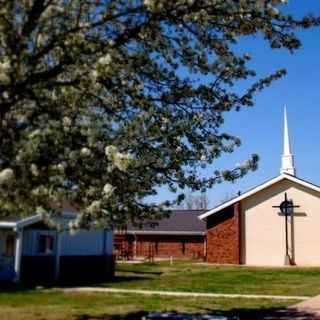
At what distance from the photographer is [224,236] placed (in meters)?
45.8

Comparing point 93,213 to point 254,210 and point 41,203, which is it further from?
point 254,210

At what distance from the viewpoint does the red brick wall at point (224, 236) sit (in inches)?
1778

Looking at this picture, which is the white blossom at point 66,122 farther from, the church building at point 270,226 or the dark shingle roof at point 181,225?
the dark shingle roof at point 181,225

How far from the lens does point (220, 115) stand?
12789mm

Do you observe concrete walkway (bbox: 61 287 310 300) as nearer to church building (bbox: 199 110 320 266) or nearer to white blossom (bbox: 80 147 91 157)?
white blossom (bbox: 80 147 91 157)

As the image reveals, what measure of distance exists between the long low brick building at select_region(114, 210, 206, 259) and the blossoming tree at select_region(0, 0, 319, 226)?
130 ft

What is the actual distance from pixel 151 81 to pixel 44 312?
7.56 metres

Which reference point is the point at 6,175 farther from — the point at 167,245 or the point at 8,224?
the point at 167,245

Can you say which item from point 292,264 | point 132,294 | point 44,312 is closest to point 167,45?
point 44,312

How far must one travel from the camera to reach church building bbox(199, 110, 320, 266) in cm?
4388

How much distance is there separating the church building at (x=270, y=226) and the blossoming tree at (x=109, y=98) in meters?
32.4

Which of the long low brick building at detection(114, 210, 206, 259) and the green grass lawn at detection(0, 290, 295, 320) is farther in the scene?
the long low brick building at detection(114, 210, 206, 259)

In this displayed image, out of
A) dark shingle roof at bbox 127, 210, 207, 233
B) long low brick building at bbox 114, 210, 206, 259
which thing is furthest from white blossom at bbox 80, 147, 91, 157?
long low brick building at bbox 114, 210, 206, 259

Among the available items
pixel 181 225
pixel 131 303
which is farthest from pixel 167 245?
pixel 131 303
